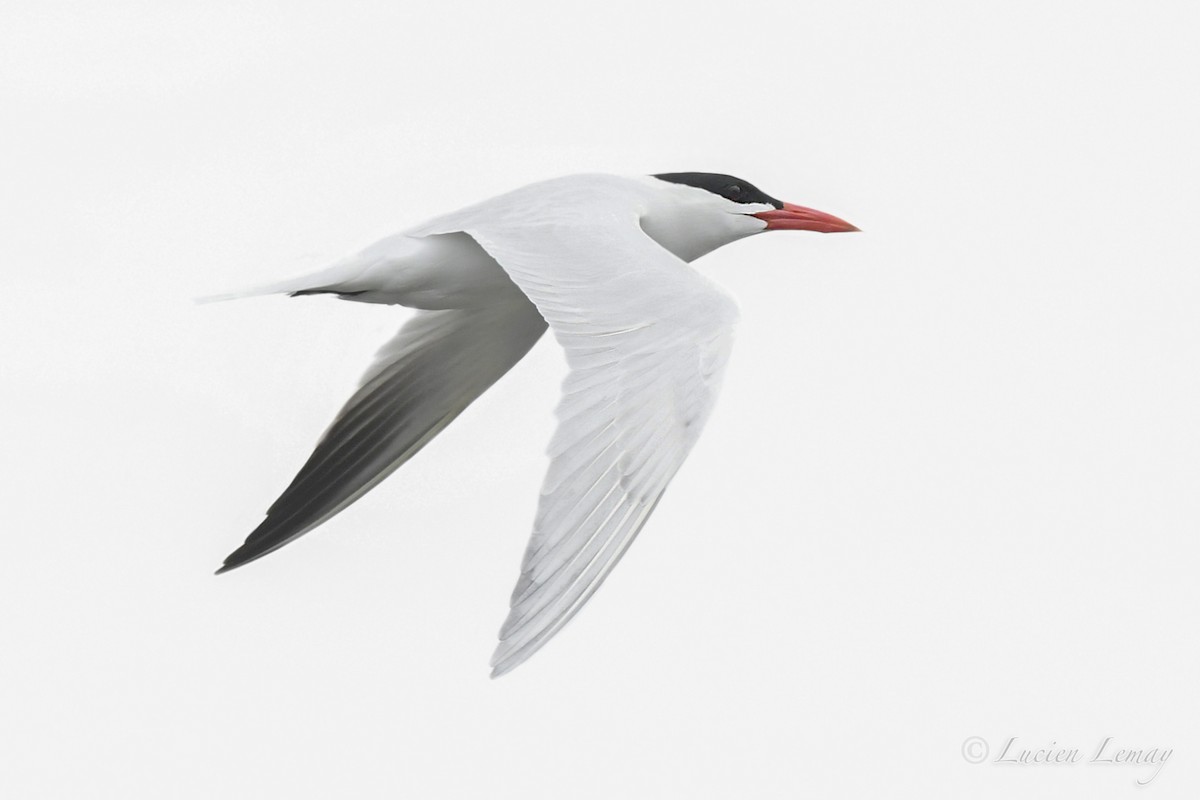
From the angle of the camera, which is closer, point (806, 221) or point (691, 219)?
point (691, 219)

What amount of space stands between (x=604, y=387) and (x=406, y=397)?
7.49 feet

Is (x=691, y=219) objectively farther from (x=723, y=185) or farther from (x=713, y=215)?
(x=723, y=185)

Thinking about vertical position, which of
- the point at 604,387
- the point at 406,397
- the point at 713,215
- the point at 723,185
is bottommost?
the point at 406,397

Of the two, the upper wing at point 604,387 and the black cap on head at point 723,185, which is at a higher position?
the black cap on head at point 723,185

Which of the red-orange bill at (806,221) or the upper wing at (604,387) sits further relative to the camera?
the red-orange bill at (806,221)

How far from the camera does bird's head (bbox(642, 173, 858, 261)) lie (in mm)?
6996

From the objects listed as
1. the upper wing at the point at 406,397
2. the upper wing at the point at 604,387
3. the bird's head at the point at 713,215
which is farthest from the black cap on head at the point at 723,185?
the upper wing at the point at 604,387

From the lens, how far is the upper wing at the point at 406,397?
23.4 feet

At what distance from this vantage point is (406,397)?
7.35 meters

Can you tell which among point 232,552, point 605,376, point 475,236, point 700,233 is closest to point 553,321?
point 605,376

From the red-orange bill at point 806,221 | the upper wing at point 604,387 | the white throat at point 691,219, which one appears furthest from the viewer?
the red-orange bill at point 806,221

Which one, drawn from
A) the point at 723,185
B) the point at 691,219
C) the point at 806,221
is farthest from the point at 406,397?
the point at 806,221

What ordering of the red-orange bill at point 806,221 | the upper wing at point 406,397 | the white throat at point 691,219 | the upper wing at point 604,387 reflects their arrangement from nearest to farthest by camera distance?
the upper wing at point 604,387 → the white throat at point 691,219 → the upper wing at point 406,397 → the red-orange bill at point 806,221

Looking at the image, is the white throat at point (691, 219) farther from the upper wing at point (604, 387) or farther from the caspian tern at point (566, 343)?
the upper wing at point (604, 387)
